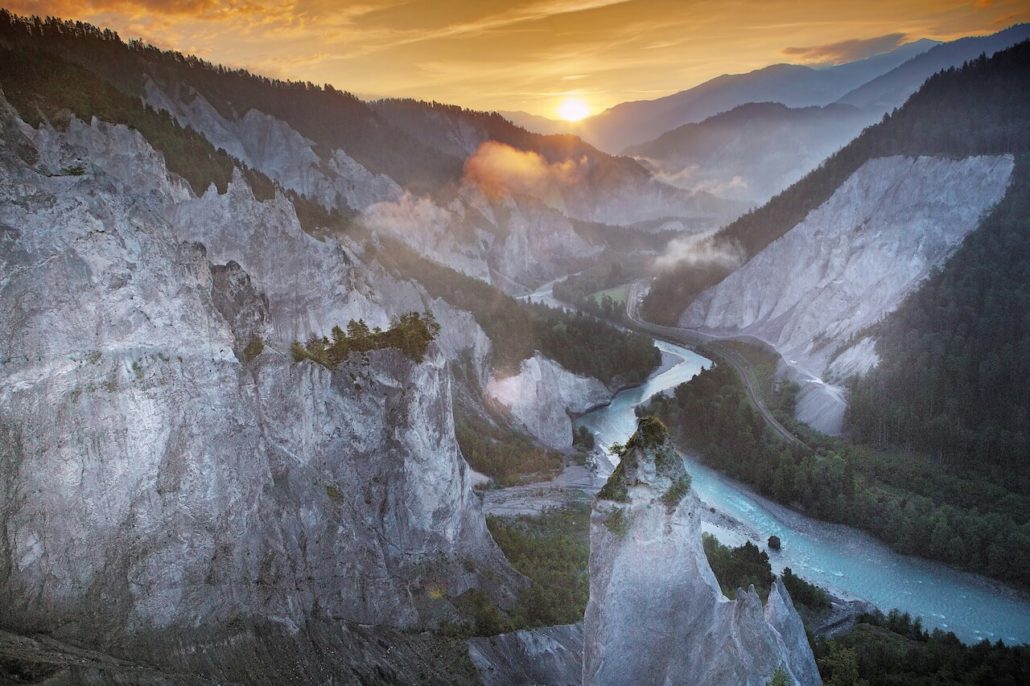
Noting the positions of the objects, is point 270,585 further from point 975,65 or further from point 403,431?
point 975,65

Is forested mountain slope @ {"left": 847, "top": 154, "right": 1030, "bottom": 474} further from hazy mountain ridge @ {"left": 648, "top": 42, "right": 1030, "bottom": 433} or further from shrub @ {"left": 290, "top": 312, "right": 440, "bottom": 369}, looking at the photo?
shrub @ {"left": 290, "top": 312, "right": 440, "bottom": 369}

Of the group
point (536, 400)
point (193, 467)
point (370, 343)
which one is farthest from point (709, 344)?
point (193, 467)

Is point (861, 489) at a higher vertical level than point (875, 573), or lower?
higher

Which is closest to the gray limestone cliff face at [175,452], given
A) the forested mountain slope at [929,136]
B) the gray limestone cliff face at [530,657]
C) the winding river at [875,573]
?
the gray limestone cliff face at [530,657]

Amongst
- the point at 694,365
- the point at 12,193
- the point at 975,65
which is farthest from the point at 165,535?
the point at 975,65

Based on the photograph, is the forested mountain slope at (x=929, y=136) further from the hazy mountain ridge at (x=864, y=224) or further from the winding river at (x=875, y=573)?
the winding river at (x=875, y=573)

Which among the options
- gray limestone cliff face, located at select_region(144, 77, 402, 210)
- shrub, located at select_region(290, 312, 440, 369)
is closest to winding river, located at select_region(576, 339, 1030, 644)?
shrub, located at select_region(290, 312, 440, 369)

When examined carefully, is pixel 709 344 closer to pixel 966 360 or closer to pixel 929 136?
pixel 929 136
